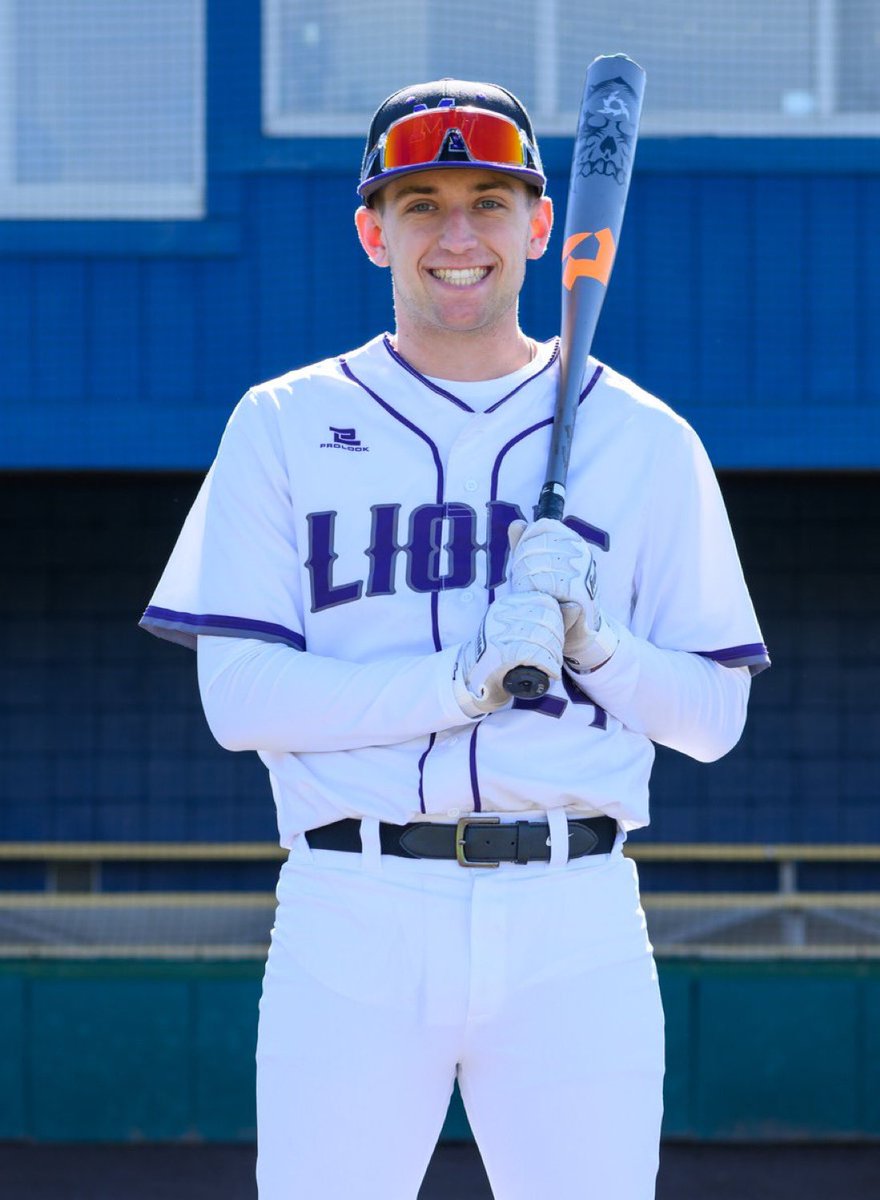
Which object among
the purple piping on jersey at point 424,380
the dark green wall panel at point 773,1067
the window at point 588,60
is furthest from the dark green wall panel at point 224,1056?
the purple piping on jersey at point 424,380

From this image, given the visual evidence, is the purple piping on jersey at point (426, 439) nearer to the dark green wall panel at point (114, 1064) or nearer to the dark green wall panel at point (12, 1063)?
the dark green wall panel at point (114, 1064)

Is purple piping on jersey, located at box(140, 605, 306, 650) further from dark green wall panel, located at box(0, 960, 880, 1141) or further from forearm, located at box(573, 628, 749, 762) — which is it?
dark green wall panel, located at box(0, 960, 880, 1141)

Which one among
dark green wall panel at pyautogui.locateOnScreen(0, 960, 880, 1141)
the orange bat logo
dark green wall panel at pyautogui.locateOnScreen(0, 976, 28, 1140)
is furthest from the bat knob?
dark green wall panel at pyautogui.locateOnScreen(0, 976, 28, 1140)

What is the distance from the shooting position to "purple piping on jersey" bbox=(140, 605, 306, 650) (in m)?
2.09

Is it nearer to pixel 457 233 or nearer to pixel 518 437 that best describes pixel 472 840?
pixel 518 437

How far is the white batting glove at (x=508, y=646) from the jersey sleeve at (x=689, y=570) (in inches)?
11.0

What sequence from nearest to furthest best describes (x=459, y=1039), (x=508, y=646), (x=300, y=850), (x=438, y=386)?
(x=508, y=646), (x=459, y=1039), (x=300, y=850), (x=438, y=386)

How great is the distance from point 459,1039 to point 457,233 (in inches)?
36.9

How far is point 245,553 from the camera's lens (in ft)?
6.90

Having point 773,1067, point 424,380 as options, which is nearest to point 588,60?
point 773,1067

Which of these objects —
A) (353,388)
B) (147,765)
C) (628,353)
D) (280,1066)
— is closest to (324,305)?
(628,353)

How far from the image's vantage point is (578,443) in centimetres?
216

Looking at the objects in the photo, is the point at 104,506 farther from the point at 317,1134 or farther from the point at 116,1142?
the point at 317,1134

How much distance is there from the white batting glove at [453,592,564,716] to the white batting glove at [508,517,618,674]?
0.02 meters
